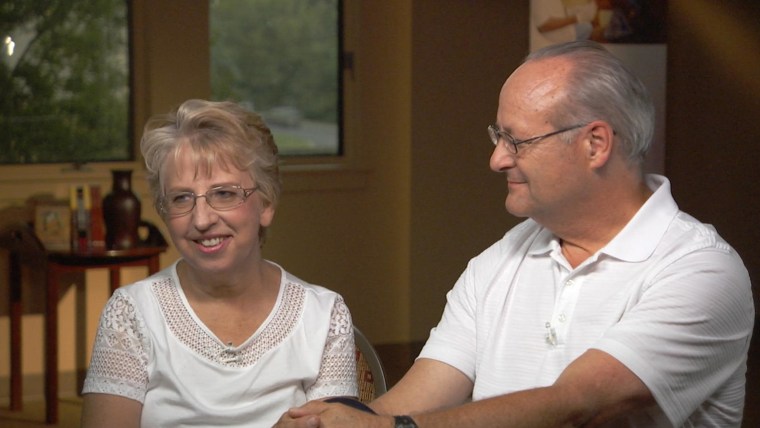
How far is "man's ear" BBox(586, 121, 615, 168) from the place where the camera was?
2039 mm

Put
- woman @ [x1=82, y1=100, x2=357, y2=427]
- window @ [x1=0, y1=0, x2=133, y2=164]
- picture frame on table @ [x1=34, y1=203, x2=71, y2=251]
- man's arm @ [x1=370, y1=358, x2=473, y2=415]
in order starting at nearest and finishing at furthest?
man's arm @ [x1=370, y1=358, x2=473, y2=415]
woman @ [x1=82, y1=100, x2=357, y2=427]
picture frame on table @ [x1=34, y1=203, x2=71, y2=251]
window @ [x1=0, y1=0, x2=133, y2=164]

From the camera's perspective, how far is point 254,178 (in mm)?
2377

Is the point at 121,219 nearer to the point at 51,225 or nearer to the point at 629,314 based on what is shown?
the point at 51,225

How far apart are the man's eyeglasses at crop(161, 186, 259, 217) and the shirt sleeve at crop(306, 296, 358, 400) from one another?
0.32 m

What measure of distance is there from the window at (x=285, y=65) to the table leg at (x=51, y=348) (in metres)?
1.51

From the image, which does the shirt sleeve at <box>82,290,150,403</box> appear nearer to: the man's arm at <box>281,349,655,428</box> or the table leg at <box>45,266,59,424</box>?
the man's arm at <box>281,349,655,428</box>

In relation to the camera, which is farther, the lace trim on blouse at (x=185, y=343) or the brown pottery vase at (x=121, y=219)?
the brown pottery vase at (x=121, y=219)

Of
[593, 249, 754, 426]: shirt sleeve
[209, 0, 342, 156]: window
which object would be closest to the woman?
[593, 249, 754, 426]: shirt sleeve

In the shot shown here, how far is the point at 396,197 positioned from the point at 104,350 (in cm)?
460

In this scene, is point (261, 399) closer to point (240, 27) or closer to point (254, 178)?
point (254, 178)

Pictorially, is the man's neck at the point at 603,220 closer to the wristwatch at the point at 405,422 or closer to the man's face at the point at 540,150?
the man's face at the point at 540,150

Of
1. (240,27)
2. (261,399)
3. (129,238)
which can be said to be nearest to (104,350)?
(261,399)

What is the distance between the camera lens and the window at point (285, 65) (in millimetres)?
6477

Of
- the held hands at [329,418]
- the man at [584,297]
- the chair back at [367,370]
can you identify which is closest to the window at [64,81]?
the chair back at [367,370]
